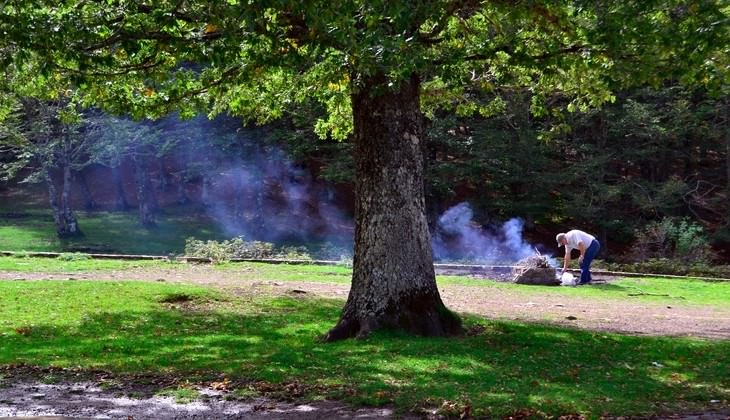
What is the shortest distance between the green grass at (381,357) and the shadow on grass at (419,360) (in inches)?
0.6

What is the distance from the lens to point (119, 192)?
41.8m

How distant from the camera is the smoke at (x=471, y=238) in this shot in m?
30.0

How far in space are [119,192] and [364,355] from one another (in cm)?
3576

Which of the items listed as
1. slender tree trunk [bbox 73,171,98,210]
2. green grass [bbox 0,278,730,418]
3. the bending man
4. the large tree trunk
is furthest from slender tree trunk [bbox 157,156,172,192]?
the large tree trunk

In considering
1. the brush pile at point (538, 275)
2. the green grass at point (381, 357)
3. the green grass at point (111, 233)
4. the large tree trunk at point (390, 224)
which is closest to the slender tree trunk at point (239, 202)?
the green grass at point (111, 233)

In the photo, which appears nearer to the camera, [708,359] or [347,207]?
[708,359]

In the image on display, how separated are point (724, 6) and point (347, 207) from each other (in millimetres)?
30517

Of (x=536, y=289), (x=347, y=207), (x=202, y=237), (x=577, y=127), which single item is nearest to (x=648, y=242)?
(x=577, y=127)

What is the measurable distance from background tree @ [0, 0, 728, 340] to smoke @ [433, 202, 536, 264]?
1803 cm

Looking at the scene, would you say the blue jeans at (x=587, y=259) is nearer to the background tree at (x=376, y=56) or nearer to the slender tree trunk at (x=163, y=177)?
the background tree at (x=376, y=56)

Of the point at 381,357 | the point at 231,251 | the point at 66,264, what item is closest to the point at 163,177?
the point at 231,251

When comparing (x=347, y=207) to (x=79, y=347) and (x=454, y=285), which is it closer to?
(x=454, y=285)

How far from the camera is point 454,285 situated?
18.2 m

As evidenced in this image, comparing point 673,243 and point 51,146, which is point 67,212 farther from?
point 673,243
